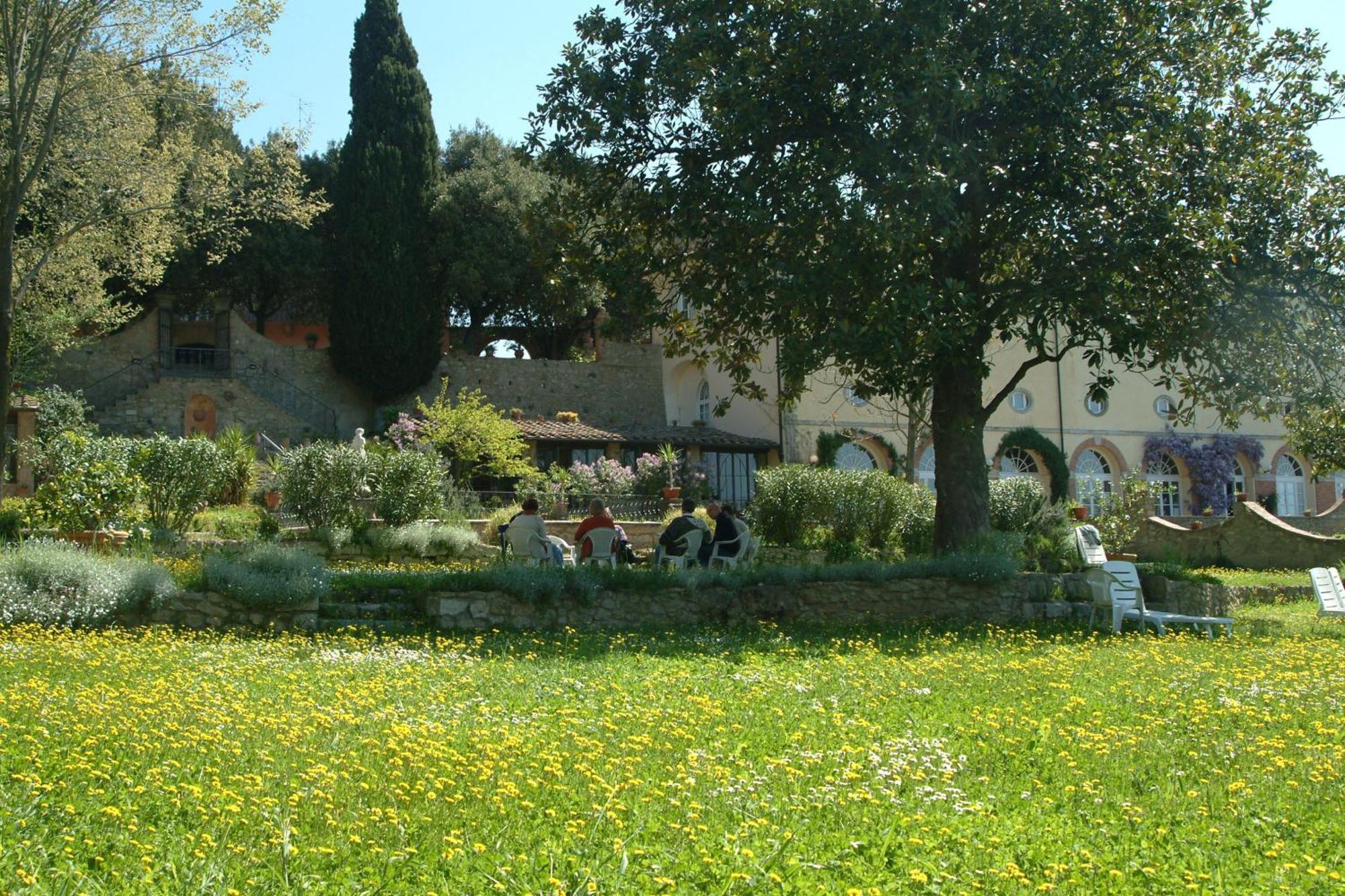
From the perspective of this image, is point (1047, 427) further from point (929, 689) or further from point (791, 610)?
point (929, 689)

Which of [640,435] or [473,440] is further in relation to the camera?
[640,435]

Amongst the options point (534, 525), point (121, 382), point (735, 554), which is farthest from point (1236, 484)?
point (121, 382)

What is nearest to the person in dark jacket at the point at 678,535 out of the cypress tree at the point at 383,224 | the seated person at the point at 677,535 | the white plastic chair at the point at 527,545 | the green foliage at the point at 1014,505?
the seated person at the point at 677,535

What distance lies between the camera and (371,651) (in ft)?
31.7

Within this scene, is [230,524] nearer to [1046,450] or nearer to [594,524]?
[594,524]

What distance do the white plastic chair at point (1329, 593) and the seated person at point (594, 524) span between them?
27.5ft

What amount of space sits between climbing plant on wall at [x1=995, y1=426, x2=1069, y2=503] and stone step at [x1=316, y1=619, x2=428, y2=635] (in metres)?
24.0

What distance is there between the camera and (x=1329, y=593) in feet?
46.2

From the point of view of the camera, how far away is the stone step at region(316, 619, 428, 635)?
11.0 m

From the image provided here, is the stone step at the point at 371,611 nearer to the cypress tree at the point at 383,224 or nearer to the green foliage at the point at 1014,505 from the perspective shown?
the green foliage at the point at 1014,505

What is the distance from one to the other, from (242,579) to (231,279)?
86.5 feet

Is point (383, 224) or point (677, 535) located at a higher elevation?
point (383, 224)

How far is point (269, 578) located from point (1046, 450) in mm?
25722

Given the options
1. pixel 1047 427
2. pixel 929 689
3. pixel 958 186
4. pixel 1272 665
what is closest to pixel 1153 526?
pixel 1047 427
